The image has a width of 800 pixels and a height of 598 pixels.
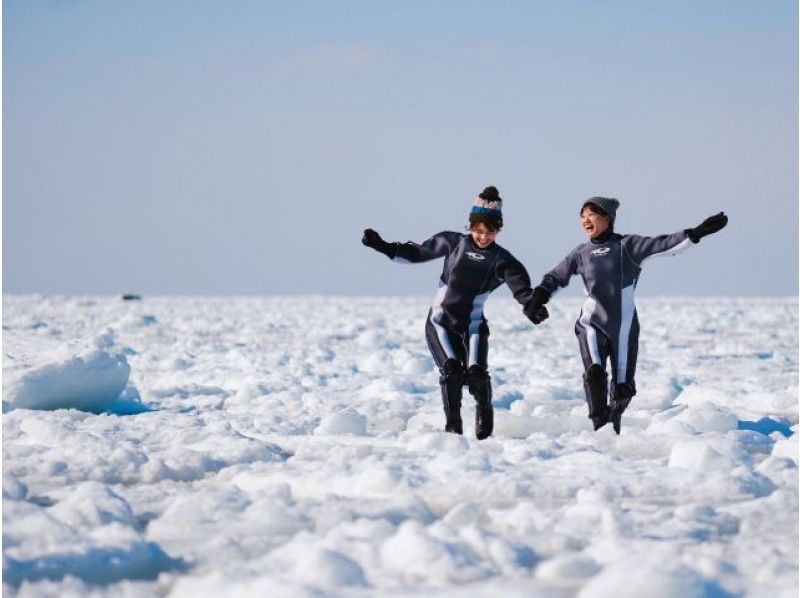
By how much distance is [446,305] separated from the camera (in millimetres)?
7008

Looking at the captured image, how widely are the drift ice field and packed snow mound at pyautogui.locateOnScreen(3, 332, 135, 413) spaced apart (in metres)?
0.02

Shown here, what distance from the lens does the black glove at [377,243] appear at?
23.7ft

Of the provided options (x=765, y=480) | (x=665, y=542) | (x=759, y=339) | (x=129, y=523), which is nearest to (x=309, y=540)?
(x=129, y=523)

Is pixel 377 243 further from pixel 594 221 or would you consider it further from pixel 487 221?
pixel 594 221

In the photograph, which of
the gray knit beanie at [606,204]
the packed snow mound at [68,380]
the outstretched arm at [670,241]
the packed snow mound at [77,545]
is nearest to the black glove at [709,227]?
the outstretched arm at [670,241]

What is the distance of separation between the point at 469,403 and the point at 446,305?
2.62 m

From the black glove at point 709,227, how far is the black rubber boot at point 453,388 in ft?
5.12

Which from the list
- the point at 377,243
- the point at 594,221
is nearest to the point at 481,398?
the point at 377,243

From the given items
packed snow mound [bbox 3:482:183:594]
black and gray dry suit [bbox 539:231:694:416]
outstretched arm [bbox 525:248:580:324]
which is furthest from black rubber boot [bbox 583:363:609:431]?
packed snow mound [bbox 3:482:183:594]

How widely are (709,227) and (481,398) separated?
1653 millimetres

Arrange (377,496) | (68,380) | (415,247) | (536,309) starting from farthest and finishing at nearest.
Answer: (68,380), (415,247), (536,309), (377,496)

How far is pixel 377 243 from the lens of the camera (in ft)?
23.8

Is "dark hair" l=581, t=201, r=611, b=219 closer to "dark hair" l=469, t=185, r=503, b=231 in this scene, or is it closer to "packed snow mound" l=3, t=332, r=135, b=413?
"dark hair" l=469, t=185, r=503, b=231

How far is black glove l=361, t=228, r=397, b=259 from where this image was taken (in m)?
7.23
